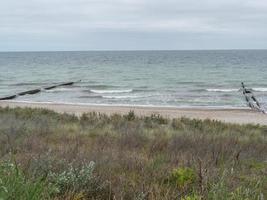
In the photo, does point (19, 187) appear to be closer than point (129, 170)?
Yes

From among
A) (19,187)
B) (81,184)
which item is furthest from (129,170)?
(19,187)

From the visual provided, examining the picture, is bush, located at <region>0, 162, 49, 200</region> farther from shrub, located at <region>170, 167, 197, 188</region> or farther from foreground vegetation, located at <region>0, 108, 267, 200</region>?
shrub, located at <region>170, 167, 197, 188</region>

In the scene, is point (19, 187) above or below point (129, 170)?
above

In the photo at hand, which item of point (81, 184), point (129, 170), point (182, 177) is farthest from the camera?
point (129, 170)

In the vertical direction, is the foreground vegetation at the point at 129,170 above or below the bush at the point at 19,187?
below

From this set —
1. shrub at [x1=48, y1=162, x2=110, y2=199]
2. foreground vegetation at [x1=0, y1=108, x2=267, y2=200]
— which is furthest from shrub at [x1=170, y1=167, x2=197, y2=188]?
shrub at [x1=48, y1=162, x2=110, y2=199]

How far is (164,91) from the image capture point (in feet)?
143

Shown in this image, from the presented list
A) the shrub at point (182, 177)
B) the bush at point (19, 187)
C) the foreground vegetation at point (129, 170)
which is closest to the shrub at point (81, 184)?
the foreground vegetation at point (129, 170)

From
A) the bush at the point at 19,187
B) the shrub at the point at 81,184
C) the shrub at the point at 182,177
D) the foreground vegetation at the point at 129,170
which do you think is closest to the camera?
the bush at the point at 19,187

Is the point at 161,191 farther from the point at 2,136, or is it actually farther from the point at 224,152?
the point at 2,136

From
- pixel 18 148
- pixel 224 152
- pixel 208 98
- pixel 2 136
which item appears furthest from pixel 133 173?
pixel 208 98

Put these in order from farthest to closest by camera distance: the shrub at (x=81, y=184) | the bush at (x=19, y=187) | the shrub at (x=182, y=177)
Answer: the shrub at (x=182, y=177), the shrub at (x=81, y=184), the bush at (x=19, y=187)

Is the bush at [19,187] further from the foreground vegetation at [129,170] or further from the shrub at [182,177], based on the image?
the shrub at [182,177]

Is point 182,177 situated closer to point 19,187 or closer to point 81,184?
point 81,184
